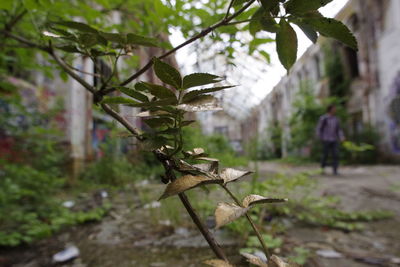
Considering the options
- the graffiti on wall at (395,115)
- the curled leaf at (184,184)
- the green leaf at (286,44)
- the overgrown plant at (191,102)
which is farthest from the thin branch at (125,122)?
the graffiti on wall at (395,115)

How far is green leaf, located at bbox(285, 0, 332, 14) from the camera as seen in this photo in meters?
0.32

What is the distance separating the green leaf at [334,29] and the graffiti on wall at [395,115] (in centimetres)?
881

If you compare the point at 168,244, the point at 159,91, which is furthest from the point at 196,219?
the point at 168,244

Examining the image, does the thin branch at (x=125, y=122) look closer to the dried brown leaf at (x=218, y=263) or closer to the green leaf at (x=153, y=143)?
the green leaf at (x=153, y=143)

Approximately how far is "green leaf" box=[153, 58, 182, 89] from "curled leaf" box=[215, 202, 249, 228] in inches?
5.5

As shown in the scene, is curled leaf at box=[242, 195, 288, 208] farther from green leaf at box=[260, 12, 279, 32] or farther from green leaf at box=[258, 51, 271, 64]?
green leaf at box=[258, 51, 271, 64]

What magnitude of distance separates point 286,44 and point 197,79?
0.17 m

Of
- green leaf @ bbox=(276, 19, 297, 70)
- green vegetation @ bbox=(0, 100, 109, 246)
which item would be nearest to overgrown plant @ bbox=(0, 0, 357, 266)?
green leaf @ bbox=(276, 19, 297, 70)

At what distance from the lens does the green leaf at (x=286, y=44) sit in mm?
374

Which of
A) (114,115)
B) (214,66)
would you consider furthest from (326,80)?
(114,115)

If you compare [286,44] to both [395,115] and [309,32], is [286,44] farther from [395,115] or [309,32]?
[395,115]

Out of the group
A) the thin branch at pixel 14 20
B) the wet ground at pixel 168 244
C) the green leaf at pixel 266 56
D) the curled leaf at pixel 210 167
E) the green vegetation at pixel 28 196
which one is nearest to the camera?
the curled leaf at pixel 210 167

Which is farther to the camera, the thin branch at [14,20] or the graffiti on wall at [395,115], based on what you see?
the graffiti on wall at [395,115]

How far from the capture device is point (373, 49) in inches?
319
